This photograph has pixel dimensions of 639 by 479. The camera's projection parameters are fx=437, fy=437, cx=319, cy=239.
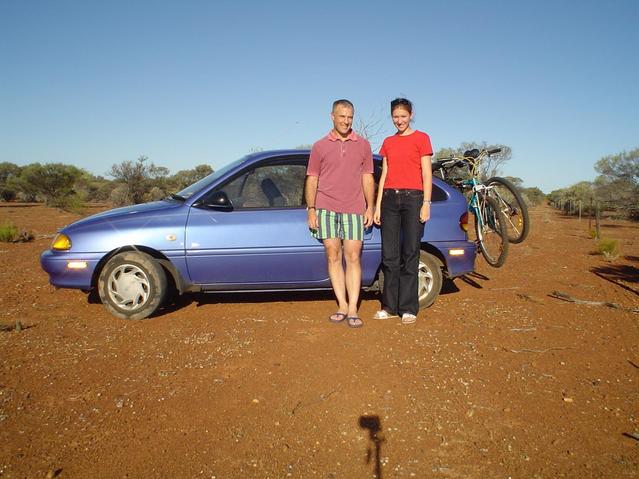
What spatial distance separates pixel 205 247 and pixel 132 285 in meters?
0.83

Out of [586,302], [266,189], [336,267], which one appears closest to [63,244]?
[266,189]

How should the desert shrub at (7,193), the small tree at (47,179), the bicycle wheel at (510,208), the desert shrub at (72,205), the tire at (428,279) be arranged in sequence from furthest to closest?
the desert shrub at (7,193) < the small tree at (47,179) < the desert shrub at (72,205) < the bicycle wheel at (510,208) < the tire at (428,279)

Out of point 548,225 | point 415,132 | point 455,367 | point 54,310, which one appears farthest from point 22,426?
point 548,225

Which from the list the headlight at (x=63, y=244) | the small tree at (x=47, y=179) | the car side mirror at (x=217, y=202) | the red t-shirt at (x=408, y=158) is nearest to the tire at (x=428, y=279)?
the red t-shirt at (x=408, y=158)

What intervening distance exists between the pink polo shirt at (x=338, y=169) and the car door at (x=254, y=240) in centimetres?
52

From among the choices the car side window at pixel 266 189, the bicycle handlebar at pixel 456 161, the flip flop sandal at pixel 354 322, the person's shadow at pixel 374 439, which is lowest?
the person's shadow at pixel 374 439

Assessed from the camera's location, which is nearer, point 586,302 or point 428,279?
point 428,279

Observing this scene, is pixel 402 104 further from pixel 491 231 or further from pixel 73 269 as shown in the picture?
pixel 73 269

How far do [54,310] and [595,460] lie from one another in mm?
4957

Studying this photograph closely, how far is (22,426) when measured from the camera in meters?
2.51

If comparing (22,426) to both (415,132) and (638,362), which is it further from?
(638,362)

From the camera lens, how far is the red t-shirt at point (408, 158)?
157 inches

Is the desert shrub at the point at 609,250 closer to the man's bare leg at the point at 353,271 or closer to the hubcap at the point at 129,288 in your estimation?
the man's bare leg at the point at 353,271

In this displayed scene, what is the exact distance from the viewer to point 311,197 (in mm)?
3934
